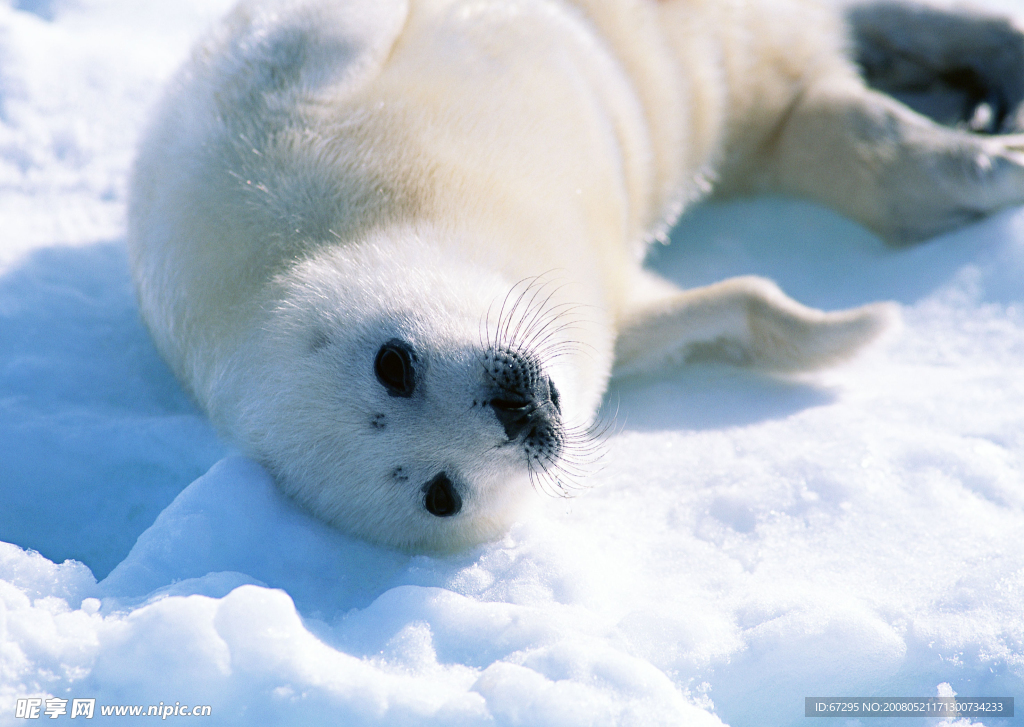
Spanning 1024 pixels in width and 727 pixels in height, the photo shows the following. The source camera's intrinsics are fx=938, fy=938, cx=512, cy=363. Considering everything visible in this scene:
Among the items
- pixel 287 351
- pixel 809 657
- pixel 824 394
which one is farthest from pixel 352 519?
pixel 824 394

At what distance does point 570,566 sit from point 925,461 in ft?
3.31

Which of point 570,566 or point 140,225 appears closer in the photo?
point 570,566

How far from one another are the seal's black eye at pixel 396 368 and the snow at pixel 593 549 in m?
0.42

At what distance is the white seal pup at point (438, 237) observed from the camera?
2205 millimetres

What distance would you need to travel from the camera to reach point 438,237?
2.38 meters

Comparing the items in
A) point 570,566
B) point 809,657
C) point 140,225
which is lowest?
point 809,657

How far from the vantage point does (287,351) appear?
89.6 inches

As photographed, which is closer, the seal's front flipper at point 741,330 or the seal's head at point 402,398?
the seal's head at point 402,398

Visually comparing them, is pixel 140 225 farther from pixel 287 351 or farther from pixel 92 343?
pixel 287 351

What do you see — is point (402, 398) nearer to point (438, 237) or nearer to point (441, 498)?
point (441, 498)

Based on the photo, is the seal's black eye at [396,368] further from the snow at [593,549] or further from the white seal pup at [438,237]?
the snow at [593,549]

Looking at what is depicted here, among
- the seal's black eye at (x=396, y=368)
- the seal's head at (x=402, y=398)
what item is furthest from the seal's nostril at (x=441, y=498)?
the seal's black eye at (x=396, y=368)

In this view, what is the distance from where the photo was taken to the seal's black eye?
2.14 m

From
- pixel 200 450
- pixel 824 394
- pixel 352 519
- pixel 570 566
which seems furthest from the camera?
pixel 824 394
